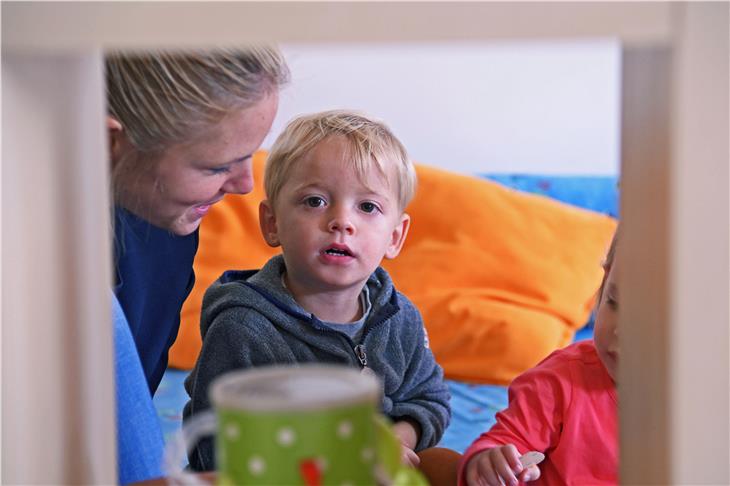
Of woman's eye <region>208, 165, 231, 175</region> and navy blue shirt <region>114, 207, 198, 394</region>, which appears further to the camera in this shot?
navy blue shirt <region>114, 207, 198, 394</region>

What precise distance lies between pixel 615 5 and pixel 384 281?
922 mm

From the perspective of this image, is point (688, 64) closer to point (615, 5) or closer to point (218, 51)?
point (615, 5)

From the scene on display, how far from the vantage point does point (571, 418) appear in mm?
1145

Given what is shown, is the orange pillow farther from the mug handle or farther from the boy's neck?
the mug handle

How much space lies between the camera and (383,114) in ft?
9.34

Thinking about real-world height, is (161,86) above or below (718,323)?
above

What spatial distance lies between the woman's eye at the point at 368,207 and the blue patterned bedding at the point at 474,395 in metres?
0.55

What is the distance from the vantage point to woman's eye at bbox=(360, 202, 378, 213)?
1.32 m

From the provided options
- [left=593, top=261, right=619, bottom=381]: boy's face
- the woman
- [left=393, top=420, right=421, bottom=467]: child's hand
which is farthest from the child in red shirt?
the woman

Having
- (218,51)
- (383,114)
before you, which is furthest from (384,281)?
(383,114)

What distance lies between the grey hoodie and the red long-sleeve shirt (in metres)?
0.20

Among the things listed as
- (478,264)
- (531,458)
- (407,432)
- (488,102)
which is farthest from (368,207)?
(488,102)

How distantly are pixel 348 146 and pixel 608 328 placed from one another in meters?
0.45

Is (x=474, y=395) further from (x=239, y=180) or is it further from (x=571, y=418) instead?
(x=239, y=180)
